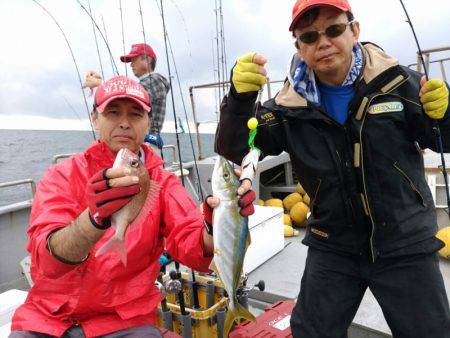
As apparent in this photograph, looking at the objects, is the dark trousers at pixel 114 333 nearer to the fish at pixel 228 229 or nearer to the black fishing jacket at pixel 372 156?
the fish at pixel 228 229

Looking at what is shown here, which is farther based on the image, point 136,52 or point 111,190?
point 136,52

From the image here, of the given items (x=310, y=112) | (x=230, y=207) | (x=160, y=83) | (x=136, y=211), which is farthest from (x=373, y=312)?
(x=160, y=83)

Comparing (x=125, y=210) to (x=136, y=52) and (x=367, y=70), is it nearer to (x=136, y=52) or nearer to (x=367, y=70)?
(x=367, y=70)

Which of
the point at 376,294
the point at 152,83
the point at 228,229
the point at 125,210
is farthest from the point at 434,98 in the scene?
the point at 152,83

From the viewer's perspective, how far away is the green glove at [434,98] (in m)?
2.05

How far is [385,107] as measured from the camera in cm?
227

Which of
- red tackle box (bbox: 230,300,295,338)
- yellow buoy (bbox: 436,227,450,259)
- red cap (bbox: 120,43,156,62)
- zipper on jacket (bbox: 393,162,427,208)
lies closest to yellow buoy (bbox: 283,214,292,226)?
yellow buoy (bbox: 436,227,450,259)

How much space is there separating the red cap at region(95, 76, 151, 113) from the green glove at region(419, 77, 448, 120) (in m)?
1.65

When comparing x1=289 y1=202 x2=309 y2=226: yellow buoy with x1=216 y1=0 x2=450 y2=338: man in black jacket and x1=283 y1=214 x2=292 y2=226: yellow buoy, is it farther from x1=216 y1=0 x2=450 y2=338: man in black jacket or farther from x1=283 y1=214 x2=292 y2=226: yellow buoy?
x1=216 y1=0 x2=450 y2=338: man in black jacket

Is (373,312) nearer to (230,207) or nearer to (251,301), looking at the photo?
(251,301)

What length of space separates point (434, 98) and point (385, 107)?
0.27 meters

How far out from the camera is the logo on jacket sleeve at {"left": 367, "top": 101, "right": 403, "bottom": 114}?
7.43 ft

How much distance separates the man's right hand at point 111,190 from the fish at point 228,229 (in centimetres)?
39

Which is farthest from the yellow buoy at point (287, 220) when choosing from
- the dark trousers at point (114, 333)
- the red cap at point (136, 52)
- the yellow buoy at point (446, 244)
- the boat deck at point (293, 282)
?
the dark trousers at point (114, 333)
